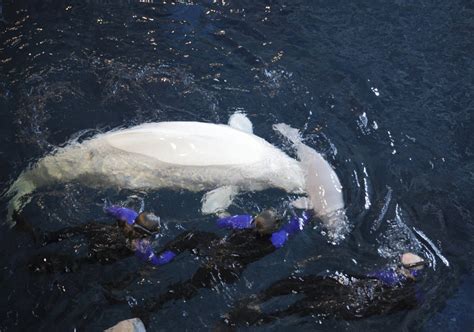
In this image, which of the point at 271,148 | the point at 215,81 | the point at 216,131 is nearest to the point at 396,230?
the point at 271,148

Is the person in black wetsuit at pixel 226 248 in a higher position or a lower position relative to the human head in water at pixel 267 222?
lower

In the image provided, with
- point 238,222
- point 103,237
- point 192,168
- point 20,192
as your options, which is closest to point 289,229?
point 238,222

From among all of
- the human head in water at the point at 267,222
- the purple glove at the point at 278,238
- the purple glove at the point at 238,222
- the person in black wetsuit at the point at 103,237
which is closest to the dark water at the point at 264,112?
the person in black wetsuit at the point at 103,237

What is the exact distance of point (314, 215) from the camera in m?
5.08

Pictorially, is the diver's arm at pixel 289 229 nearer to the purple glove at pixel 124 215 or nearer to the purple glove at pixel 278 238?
the purple glove at pixel 278 238

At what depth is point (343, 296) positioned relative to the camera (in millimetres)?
4488

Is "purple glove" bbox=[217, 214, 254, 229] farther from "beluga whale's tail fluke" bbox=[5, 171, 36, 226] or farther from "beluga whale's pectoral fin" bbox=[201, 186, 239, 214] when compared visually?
"beluga whale's tail fluke" bbox=[5, 171, 36, 226]

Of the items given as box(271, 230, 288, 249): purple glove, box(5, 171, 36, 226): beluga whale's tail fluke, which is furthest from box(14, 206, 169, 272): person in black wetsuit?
box(271, 230, 288, 249): purple glove

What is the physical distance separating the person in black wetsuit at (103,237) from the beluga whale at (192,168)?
22.8 inches

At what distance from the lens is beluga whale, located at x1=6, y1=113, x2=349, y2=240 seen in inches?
198

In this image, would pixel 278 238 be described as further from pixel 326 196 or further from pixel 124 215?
pixel 124 215

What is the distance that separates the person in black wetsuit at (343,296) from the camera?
4.45 metres

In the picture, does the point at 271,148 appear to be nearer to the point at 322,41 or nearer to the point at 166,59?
the point at 166,59

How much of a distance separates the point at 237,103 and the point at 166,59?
1432 millimetres
